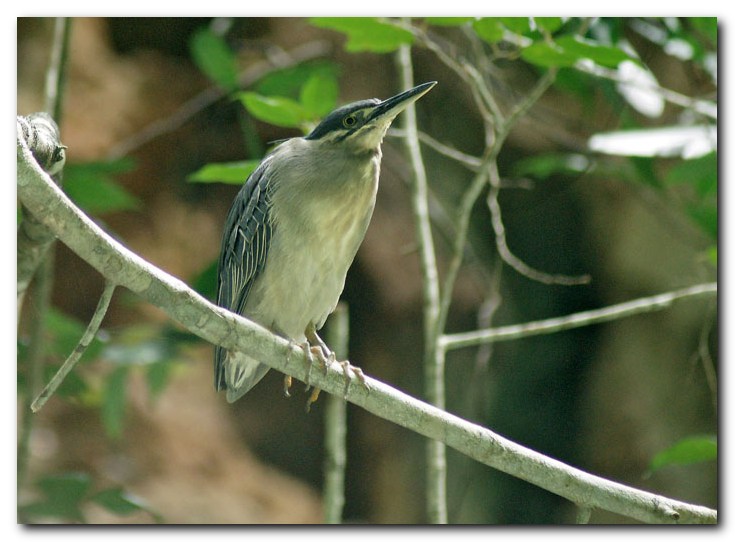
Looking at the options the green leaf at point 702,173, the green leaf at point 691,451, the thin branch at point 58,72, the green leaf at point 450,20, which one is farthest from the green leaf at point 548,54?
the thin branch at point 58,72

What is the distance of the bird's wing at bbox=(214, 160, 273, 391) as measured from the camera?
176 centimetres

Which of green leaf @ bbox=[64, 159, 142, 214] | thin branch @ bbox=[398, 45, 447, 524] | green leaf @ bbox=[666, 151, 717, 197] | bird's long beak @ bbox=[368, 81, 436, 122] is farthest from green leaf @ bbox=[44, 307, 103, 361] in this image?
green leaf @ bbox=[666, 151, 717, 197]

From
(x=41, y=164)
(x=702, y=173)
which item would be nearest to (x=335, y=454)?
(x=41, y=164)

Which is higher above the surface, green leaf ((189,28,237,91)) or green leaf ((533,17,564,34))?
green leaf ((189,28,237,91))

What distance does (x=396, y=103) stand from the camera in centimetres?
162

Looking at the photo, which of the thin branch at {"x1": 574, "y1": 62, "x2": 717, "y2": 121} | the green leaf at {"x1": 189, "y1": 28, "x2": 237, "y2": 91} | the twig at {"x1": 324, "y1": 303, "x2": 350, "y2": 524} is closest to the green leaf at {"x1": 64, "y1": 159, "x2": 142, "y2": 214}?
the green leaf at {"x1": 189, "y1": 28, "x2": 237, "y2": 91}

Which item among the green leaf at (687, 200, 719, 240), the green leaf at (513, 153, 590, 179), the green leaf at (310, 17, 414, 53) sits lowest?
the green leaf at (687, 200, 719, 240)

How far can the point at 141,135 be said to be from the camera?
9.27 feet

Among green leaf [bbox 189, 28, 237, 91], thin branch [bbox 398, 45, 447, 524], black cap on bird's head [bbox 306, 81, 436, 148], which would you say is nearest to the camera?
black cap on bird's head [bbox 306, 81, 436, 148]

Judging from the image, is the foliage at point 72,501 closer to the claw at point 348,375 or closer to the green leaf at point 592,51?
the claw at point 348,375

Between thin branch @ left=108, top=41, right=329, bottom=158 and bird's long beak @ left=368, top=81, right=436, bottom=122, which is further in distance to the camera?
thin branch @ left=108, top=41, right=329, bottom=158

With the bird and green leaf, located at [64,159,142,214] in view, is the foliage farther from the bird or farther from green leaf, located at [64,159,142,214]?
green leaf, located at [64,159,142,214]

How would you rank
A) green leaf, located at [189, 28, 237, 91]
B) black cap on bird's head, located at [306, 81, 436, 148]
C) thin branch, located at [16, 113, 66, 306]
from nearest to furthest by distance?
thin branch, located at [16, 113, 66, 306], black cap on bird's head, located at [306, 81, 436, 148], green leaf, located at [189, 28, 237, 91]

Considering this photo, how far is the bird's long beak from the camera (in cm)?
155
